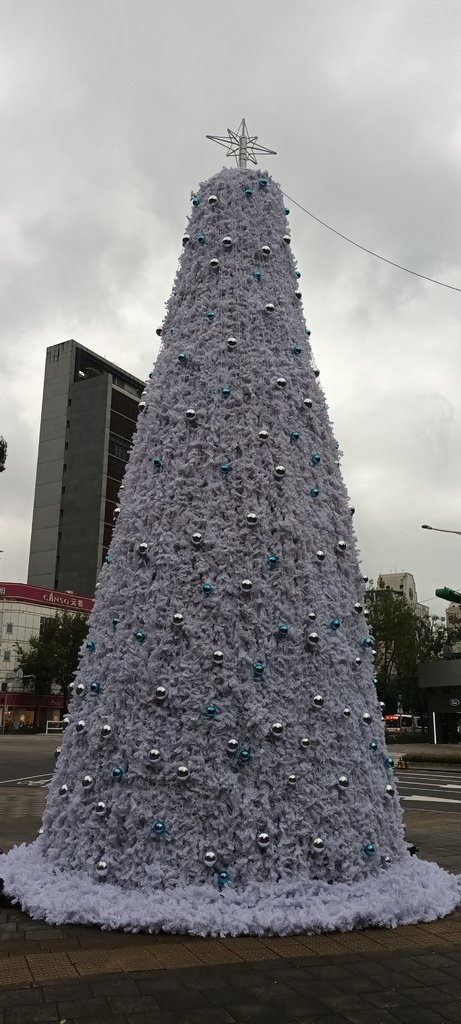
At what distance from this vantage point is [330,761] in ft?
18.1

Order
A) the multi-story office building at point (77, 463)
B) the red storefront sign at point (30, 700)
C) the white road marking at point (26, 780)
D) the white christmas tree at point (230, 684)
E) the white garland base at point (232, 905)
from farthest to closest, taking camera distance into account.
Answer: the multi-story office building at point (77, 463) < the red storefront sign at point (30, 700) < the white road marking at point (26, 780) < the white christmas tree at point (230, 684) < the white garland base at point (232, 905)

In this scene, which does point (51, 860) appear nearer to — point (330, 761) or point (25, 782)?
point (330, 761)

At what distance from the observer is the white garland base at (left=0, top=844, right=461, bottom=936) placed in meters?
4.86

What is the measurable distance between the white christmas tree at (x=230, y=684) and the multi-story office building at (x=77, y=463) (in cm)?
7574

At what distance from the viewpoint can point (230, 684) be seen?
546cm

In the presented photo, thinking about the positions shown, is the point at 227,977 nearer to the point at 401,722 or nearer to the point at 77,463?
the point at 401,722

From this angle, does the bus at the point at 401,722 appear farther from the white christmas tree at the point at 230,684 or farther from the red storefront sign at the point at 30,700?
the white christmas tree at the point at 230,684

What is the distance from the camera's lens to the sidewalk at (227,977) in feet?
12.0

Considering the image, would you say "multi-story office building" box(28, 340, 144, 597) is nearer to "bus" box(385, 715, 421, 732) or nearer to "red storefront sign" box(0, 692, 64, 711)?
"red storefront sign" box(0, 692, 64, 711)

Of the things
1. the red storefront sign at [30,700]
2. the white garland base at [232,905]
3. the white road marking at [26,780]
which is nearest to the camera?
the white garland base at [232,905]

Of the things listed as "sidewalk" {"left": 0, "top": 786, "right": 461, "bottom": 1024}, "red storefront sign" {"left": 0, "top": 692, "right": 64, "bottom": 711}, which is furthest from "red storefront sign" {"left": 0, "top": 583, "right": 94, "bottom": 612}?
"sidewalk" {"left": 0, "top": 786, "right": 461, "bottom": 1024}

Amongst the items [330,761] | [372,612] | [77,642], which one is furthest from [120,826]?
[77,642]

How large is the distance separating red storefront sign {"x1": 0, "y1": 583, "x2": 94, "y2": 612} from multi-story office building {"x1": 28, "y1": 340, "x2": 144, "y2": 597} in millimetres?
12842

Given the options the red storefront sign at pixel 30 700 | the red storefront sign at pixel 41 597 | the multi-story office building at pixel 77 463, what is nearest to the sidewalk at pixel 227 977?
the red storefront sign at pixel 30 700
